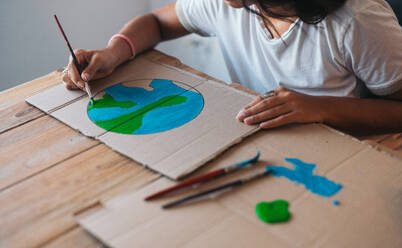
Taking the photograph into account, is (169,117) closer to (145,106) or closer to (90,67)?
(145,106)

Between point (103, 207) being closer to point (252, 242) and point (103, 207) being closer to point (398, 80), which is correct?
point (252, 242)

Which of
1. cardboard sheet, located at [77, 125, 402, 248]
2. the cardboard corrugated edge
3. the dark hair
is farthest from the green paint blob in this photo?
the dark hair

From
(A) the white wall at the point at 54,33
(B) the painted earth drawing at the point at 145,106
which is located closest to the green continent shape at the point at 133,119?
(B) the painted earth drawing at the point at 145,106

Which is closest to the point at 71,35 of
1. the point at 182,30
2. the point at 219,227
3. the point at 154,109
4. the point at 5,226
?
the point at 182,30

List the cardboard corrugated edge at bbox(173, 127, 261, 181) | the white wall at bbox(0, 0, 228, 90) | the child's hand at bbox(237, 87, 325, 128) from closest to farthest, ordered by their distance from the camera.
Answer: the cardboard corrugated edge at bbox(173, 127, 261, 181)
the child's hand at bbox(237, 87, 325, 128)
the white wall at bbox(0, 0, 228, 90)

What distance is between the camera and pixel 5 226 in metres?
0.58

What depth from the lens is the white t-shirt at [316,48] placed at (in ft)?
2.57

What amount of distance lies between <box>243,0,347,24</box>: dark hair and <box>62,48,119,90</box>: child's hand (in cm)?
40

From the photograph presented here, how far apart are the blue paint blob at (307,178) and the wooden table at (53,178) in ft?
0.52

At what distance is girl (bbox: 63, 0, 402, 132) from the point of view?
78 centimetres

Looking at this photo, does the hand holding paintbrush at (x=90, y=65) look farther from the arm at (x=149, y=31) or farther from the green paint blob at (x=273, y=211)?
the green paint blob at (x=273, y=211)

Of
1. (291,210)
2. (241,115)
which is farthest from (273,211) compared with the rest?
(241,115)

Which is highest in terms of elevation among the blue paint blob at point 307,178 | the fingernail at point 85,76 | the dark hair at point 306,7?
the dark hair at point 306,7

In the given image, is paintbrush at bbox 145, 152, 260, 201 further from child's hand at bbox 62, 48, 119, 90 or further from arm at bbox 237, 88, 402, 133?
child's hand at bbox 62, 48, 119, 90
